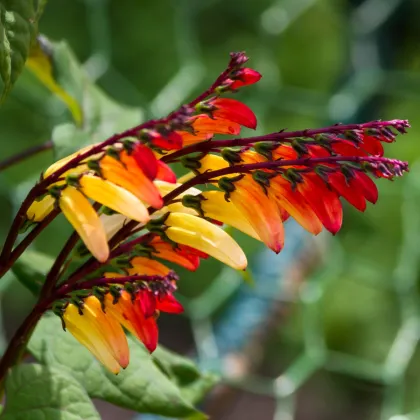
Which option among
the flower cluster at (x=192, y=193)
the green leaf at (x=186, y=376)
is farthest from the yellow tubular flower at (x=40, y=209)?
the green leaf at (x=186, y=376)

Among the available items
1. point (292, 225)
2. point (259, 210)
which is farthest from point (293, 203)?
point (292, 225)

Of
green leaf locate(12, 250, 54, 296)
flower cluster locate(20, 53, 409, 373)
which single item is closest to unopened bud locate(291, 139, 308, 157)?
flower cluster locate(20, 53, 409, 373)

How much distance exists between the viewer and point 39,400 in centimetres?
21

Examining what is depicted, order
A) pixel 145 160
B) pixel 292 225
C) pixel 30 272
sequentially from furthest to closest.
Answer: pixel 292 225
pixel 30 272
pixel 145 160

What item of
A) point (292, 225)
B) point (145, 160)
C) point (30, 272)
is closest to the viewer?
point (145, 160)

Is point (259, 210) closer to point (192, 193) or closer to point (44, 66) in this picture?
point (192, 193)

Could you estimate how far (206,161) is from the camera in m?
0.20

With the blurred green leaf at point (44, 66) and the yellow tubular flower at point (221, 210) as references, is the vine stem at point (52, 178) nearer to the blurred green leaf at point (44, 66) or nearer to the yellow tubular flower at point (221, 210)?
the yellow tubular flower at point (221, 210)

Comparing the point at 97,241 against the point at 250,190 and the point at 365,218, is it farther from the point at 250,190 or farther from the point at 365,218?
the point at 365,218

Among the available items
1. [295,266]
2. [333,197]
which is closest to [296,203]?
[333,197]

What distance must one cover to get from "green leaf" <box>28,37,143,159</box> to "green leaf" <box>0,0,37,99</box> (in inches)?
3.1

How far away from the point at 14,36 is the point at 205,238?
0.07 m

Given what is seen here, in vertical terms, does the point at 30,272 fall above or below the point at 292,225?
below

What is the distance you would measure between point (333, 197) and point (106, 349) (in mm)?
65
